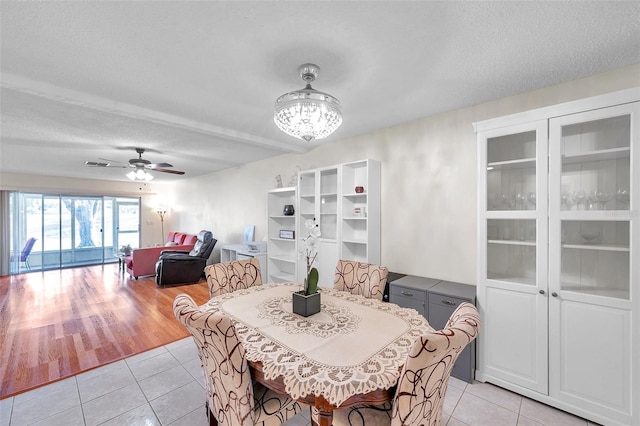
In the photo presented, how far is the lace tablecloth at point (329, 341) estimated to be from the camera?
1111 millimetres

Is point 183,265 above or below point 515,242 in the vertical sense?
below

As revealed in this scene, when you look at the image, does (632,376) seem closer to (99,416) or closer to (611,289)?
(611,289)

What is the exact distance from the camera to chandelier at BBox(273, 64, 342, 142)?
5.87 ft

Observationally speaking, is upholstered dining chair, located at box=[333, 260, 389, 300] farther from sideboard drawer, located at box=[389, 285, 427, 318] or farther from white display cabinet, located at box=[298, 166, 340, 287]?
white display cabinet, located at box=[298, 166, 340, 287]

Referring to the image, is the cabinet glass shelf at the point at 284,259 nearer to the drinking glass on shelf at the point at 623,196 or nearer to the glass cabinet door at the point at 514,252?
the glass cabinet door at the point at 514,252

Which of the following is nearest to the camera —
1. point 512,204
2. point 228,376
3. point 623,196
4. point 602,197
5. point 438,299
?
point 228,376

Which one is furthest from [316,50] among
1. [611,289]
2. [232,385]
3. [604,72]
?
[611,289]

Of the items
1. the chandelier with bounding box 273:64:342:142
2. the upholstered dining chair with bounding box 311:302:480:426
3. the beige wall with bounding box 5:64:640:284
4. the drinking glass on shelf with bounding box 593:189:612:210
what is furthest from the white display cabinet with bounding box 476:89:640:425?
the chandelier with bounding box 273:64:342:142

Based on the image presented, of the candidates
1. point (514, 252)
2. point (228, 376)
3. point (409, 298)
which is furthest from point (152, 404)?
point (514, 252)

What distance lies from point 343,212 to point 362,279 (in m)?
1.22

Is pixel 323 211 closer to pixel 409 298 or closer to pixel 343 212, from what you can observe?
pixel 343 212

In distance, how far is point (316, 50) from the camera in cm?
176

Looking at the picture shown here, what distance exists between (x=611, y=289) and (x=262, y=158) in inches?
186

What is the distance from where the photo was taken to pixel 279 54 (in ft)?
5.91
